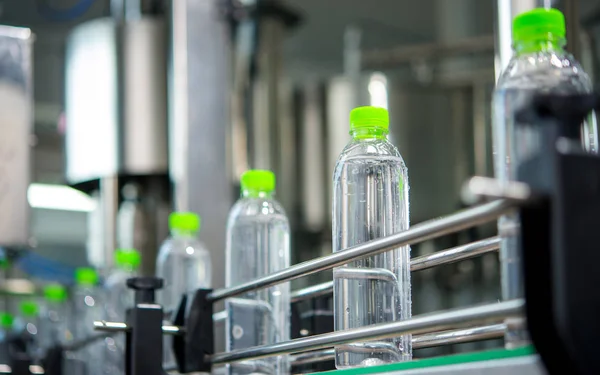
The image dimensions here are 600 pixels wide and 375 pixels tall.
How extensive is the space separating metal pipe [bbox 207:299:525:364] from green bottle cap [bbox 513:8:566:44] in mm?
258

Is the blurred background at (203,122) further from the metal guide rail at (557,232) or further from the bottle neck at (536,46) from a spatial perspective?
the metal guide rail at (557,232)

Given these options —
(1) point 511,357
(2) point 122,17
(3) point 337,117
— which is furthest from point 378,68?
(1) point 511,357

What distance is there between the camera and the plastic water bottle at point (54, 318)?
236 cm

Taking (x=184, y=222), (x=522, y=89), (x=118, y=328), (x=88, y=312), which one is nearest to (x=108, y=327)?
(x=118, y=328)

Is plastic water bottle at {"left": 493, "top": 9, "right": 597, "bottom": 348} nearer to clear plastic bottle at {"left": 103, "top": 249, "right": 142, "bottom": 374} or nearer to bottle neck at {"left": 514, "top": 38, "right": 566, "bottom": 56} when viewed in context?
bottle neck at {"left": 514, "top": 38, "right": 566, "bottom": 56}

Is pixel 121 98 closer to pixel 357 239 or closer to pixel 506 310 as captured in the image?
pixel 357 239

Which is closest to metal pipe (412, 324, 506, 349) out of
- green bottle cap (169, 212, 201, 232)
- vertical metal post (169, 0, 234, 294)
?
green bottle cap (169, 212, 201, 232)

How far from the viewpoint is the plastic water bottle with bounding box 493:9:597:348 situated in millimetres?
640

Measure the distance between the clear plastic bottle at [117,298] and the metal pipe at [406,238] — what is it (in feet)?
2.61

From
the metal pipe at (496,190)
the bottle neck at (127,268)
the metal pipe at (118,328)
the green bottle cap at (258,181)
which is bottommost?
the metal pipe at (118,328)

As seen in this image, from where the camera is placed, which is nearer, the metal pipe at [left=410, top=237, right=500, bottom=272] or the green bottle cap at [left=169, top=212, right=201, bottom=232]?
the metal pipe at [left=410, top=237, right=500, bottom=272]

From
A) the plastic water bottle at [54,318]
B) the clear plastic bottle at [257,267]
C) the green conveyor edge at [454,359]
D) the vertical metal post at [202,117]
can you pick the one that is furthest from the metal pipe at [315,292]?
the plastic water bottle at [54,318]

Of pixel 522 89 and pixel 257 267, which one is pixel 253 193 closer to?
pixel 257 267

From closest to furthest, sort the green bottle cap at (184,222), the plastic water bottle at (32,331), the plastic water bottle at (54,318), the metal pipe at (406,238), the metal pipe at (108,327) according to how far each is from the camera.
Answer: the metal pipe at (406,238) → the metal pipe at (108,327) → the green bottle cap at (184,222) → the plastic water bottle at (32,331) → the plastic water bottle at (54,318)
